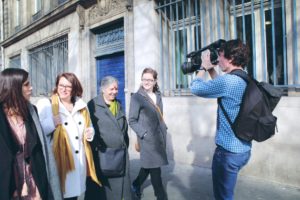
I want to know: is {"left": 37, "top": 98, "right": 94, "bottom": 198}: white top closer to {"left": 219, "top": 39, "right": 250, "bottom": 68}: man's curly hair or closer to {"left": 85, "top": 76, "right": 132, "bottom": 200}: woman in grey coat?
{"left": 85, "top": 76, "right": 132, "bottom": 200}: woman in grey coat

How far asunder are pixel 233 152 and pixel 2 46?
19129 millimetres

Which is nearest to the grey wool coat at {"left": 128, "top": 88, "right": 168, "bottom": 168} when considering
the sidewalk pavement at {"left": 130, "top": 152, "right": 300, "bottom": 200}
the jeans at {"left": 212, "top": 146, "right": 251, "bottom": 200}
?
the sidewalk pavement at {"left": 130, "top": 152, "right": 300, "bottom": 200}

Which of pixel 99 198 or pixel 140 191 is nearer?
pixel 99 198

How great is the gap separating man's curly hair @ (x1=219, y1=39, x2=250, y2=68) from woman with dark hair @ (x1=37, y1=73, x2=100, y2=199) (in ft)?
5.03

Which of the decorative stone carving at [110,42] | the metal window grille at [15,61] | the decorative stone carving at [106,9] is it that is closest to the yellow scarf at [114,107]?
the decorative stone carving at [106,9]

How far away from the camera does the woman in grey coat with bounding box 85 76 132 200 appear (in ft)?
11.1

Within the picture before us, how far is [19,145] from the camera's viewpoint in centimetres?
229

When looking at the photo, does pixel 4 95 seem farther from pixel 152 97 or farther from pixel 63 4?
pixel 63 4

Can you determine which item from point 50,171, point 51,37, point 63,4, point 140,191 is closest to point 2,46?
point 51,37

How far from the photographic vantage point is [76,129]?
3.09 m

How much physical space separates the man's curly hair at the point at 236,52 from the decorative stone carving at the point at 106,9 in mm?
5655

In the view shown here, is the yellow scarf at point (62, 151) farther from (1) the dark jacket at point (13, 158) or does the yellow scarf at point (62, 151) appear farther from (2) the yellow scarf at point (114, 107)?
(2) the yellow scarf at point (114, 107)

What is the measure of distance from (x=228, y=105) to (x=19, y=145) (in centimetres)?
161

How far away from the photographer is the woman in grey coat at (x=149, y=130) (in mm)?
3895
